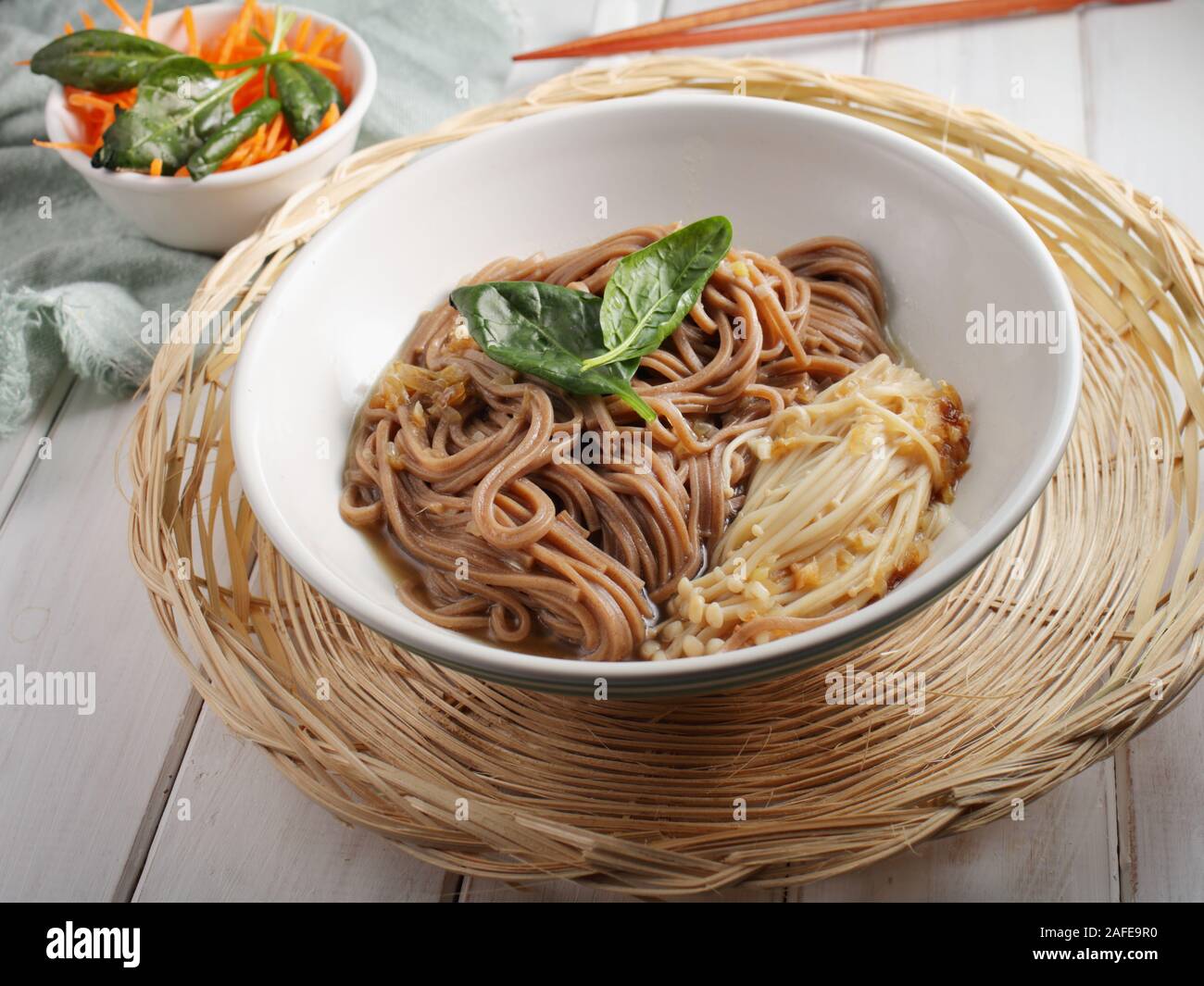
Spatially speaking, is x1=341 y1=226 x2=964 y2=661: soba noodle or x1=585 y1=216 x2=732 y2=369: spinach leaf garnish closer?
x1=341 y1=226 x2=964 y2=661: soba noodle

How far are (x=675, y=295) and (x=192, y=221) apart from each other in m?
2.16

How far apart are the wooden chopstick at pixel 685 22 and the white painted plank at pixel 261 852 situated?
3229 mm

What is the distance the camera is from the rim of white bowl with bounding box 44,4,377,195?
3.88m

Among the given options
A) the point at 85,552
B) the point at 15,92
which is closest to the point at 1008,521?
the point at 85,552

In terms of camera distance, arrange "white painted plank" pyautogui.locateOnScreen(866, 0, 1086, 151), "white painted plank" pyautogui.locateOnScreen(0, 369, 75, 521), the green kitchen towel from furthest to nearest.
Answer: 1. "white painted plank" pyautogui.locateOnScreen(866, 0, 1086, 151)
2. the green kitchen towel
3. "white painted plank" pyautogui.locateOnScreen(0, 369, 75, 521)

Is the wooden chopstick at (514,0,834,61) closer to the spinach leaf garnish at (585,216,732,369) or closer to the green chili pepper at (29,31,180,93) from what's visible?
the green chili pepper at (29,31,180,93)

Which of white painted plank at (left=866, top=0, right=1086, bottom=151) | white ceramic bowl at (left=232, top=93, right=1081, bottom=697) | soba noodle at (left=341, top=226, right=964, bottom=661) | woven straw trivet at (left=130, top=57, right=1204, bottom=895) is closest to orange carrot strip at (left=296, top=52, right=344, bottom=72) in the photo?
woven straw trivet at (left=130, top=57, right=1204, bottom=895)

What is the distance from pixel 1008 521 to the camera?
2271mm

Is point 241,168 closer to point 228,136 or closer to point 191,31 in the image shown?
point 228,136

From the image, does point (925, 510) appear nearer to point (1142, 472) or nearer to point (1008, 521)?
point (1008, 521)

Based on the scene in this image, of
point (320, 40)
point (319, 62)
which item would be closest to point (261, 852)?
point (319, 62)

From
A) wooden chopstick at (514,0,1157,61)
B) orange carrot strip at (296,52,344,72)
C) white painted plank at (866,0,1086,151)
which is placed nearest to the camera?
orange carrot strip at (296,52,344,72)

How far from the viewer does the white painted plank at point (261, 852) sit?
2.71 m

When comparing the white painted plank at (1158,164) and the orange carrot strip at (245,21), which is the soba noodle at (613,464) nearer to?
the white painted plank at (1158,164)
